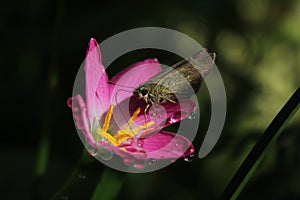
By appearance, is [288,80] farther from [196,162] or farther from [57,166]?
[57,166]

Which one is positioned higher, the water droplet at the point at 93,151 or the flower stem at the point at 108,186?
the water droplet at the point at 93,151

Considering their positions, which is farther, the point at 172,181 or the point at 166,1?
the point at 166,1

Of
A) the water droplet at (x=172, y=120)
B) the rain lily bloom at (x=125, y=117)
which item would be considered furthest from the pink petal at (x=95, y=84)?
the water droplet at (x=172, y=120)

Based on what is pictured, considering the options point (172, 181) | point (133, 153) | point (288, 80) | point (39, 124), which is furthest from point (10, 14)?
point (133, 153)

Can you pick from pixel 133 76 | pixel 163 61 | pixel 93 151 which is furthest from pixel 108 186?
pixel 163 61

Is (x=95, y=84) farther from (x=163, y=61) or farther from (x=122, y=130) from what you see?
(x=163, y=61)

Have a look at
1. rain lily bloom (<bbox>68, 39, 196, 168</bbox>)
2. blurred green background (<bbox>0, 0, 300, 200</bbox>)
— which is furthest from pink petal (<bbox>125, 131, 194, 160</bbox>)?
blurred green background (<bbox>0, 0, 300, 200</bbox>)

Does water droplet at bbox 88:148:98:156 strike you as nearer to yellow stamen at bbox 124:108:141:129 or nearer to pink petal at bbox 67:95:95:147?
pink petal at bbox 67:95:95:147

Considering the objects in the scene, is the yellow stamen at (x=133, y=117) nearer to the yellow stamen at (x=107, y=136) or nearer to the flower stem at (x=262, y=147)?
the yellow stamen at (x=107, y=136)
